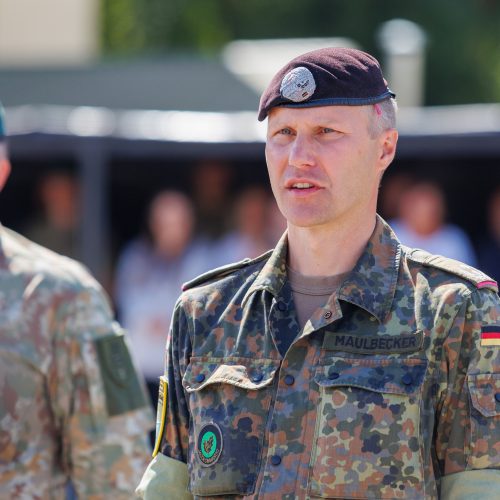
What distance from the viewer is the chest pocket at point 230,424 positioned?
9.41 ft

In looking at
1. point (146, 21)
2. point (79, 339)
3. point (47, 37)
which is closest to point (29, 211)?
point (79, 339)

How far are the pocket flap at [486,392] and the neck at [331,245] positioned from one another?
0.43m

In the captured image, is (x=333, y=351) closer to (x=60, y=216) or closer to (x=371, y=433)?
(x=371, y=433)

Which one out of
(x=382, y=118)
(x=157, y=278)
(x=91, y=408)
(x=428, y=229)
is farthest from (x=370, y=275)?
(x=157, y=278)

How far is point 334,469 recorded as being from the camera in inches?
109

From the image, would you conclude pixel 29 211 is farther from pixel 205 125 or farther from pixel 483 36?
pixel 483 36

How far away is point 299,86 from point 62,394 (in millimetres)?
1483

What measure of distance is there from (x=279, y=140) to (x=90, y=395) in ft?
4.31

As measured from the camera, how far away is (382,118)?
9.69 ft

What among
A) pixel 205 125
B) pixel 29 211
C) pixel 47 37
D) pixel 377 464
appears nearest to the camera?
pixel 377 464

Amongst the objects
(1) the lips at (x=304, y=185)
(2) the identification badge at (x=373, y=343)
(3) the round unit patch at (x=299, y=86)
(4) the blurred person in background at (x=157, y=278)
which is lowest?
(4) the blurred person in background at (x=157, y=278)

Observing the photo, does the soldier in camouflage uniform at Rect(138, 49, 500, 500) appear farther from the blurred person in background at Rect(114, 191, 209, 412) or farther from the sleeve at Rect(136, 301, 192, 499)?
the blurred person in background at Rect(114, 191, 209, 412)

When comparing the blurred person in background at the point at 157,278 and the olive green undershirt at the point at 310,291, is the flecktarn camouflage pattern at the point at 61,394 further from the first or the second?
the blurred person in background at the point at 157,278

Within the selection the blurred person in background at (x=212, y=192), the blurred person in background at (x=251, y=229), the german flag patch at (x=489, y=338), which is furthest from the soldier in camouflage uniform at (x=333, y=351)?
the blurred person in background at (x=212, y=192)
